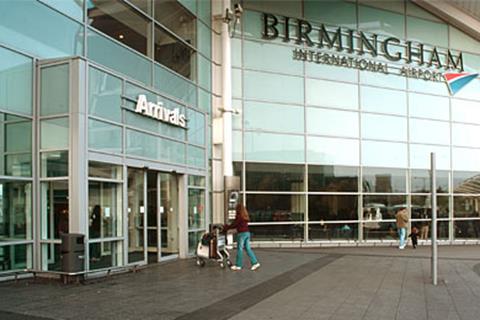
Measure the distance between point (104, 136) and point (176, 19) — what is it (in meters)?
6.72

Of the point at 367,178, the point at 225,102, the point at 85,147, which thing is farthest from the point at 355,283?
the point at 367,178

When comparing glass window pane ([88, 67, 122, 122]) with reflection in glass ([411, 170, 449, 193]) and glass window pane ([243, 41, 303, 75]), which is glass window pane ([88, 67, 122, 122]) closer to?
glass window pane ([243, 41, 303, 75])

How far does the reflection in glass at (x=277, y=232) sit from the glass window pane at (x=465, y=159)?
27.4ft

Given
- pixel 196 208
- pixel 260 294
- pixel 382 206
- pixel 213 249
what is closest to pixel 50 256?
pixel 213 249

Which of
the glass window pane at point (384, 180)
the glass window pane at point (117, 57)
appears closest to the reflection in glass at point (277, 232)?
the glass window pane at point (384, 180)

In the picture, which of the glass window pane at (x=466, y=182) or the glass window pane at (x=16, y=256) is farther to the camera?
the glass window pane at (x=466, y=182)

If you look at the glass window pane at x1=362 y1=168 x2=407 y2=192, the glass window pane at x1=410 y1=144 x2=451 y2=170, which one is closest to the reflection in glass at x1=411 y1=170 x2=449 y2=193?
the glass window pane at x1=410 y1=144 x2=451 y2=170

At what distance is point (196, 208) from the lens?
1552cm

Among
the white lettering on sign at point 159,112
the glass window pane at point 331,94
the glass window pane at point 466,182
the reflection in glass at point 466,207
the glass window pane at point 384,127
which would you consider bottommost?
the reflection in glass at point 466,207

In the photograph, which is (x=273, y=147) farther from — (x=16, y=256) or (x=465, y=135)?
(x=16, y=256)

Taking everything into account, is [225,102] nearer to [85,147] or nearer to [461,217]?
[85,147]

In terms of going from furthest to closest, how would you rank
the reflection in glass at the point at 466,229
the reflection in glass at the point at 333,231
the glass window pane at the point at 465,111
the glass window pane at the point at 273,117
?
the glass window pane at the point at 465,111
the reflection in glass at the point at 466,229
the reflection in glass at the point at 333,231
the glass window pane at the point at 273,117

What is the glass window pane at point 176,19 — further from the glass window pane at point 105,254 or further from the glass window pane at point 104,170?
the glass window pane at point 105,254

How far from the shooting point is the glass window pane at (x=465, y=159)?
23.4 metres
